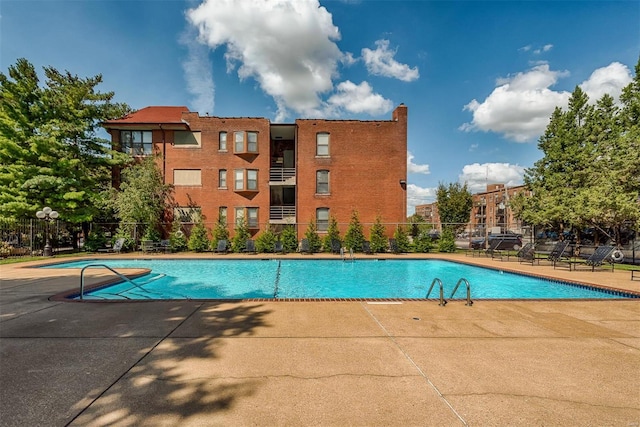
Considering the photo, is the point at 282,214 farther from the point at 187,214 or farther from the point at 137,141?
the point at 137,141

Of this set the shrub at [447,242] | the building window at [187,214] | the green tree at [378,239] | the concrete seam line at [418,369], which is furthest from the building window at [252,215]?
the concrete seam line at [418,369]

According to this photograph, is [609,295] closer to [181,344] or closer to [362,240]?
[181,344]

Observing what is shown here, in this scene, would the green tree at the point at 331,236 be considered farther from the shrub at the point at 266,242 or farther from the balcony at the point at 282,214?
the shrub at the point at 266,242

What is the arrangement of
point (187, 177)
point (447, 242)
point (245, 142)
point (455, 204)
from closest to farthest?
1. point (447, 242)
2. point (245, 142)
3. point (187, 177)
4. point (455, 204)

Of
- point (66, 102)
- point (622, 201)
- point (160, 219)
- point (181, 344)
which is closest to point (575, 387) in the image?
point (181, 344)

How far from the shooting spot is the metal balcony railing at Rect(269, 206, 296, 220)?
25.4 m

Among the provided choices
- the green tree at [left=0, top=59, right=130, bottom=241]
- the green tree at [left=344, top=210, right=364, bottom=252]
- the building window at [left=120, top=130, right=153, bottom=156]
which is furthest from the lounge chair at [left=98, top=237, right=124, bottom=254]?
the green tree at [left=344, top=210, right=364, bottom=252]

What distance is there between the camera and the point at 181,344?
465cm

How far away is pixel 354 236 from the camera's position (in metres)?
22.8

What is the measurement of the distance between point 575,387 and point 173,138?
90.0 ft

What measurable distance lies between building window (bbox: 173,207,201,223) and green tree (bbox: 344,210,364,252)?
480 inches

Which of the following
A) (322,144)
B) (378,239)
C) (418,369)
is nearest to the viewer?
(418,369)

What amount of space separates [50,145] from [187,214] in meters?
9.56

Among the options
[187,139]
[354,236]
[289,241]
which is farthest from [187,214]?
[354,236]
